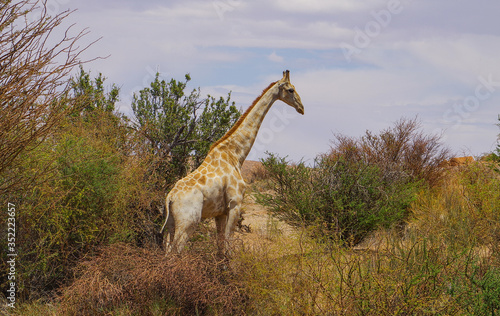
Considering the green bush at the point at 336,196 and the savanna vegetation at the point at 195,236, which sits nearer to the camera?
the savanna vegetation at the point at 195,236

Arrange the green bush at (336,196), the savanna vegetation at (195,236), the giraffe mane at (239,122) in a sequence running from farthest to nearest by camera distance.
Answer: the green bush at (336,196) < the giraffe mane at (239,122) < the savanna vegetation at (195,236)

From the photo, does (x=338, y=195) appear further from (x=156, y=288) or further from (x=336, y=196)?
(x=156, y=288)

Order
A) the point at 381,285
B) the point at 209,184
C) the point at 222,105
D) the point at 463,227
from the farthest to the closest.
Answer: the point at 222,105, the point at 463,227, the point at 209,184, the point at 381,285

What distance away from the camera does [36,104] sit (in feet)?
19.0

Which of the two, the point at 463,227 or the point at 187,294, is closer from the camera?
the point at 187,294

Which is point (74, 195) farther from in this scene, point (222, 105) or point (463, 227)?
point (463, 227)

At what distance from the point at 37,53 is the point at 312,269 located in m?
3.68

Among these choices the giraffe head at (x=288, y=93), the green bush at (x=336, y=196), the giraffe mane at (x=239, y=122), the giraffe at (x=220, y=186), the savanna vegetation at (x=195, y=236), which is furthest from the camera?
the green bush at (x=336, y=196)

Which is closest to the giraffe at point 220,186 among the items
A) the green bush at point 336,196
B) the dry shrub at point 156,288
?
the dry shrub at point 156,288

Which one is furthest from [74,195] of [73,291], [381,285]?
[381,285]

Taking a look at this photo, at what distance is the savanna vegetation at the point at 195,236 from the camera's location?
5332 millimetres

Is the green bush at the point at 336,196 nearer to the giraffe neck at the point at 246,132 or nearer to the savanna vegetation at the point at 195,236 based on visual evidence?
the savanna vegetation at the point at 195,236

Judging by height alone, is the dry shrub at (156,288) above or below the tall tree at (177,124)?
below

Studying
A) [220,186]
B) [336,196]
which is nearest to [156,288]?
[220,186]
